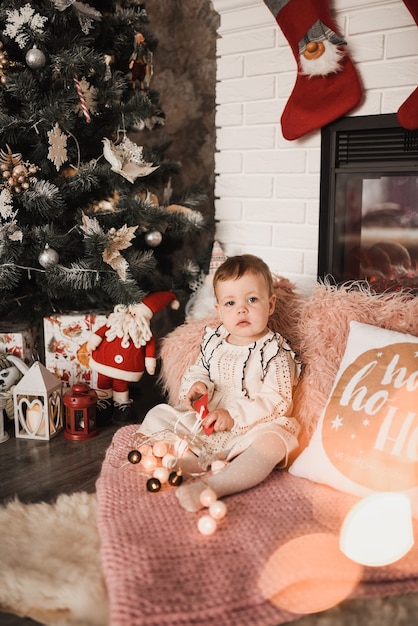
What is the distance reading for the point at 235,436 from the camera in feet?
5.92

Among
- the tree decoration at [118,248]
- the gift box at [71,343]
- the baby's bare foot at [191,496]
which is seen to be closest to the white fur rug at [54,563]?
the baby's bare foot at [191,496]

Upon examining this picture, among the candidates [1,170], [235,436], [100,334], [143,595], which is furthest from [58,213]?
[143,595]

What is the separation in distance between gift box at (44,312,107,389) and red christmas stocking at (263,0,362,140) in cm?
112

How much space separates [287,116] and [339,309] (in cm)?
91

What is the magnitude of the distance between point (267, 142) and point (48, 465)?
1547 millimetres

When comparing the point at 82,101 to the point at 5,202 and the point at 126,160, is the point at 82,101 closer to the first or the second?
the point at 126,160

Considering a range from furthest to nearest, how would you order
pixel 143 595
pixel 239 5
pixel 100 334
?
pixel 239 5 → pixel 100 334 → pixel 143 595

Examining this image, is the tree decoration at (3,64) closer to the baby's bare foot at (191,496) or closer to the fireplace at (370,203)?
the fireplace at (370,203)

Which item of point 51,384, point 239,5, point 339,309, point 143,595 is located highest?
point 239,5

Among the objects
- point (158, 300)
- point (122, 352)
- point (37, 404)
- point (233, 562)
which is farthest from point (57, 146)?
point (233, 562)

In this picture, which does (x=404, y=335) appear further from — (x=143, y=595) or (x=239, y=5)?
(x=239, y=5)

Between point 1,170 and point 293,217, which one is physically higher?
point 1,170

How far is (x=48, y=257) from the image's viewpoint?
224cm

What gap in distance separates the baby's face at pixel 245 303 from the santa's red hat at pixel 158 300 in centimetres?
48
